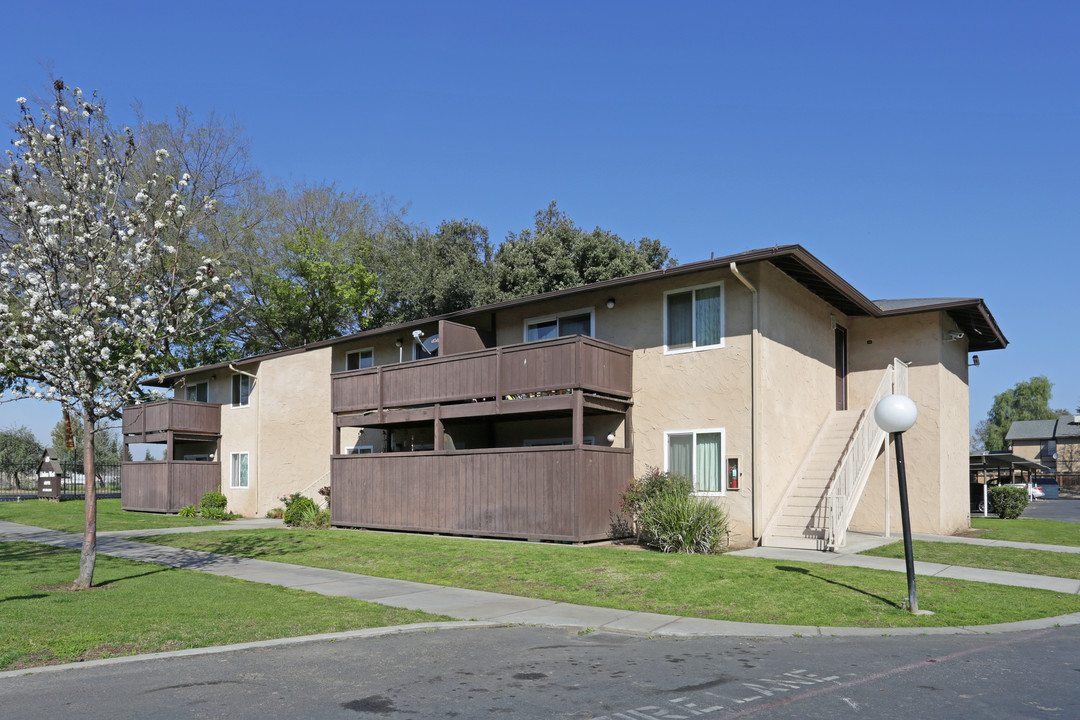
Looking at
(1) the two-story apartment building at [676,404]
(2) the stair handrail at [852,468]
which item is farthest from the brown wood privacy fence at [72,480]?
(2) the stair handrail at [852,468]

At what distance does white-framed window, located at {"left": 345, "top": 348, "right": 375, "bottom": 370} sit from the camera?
2606 cm

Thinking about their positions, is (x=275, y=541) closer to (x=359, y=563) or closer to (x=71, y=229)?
(x=359, y=563)

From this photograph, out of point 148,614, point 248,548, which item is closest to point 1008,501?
point 248,548

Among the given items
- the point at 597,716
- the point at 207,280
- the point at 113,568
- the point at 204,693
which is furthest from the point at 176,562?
the point at 597,716

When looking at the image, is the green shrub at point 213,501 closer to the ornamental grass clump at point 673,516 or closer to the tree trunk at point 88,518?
the tree trunk at point 88,518

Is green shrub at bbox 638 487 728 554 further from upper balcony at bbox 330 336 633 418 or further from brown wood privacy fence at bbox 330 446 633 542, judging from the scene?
upper balcony at bbox 330 336 633 418

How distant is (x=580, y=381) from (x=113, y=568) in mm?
9171

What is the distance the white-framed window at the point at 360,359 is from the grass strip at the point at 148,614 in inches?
512

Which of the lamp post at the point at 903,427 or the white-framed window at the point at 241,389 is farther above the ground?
the white-framed window at the point at 241,389

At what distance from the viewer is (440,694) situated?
6340 mm

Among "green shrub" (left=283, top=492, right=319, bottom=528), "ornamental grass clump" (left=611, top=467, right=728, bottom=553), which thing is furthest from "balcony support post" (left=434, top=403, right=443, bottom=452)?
"green shrub" (left=283, top=492, right=319, bottom=528)

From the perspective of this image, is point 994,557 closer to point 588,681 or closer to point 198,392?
point 588,681

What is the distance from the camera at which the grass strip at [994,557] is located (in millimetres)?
13789

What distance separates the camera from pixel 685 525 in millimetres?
15305
